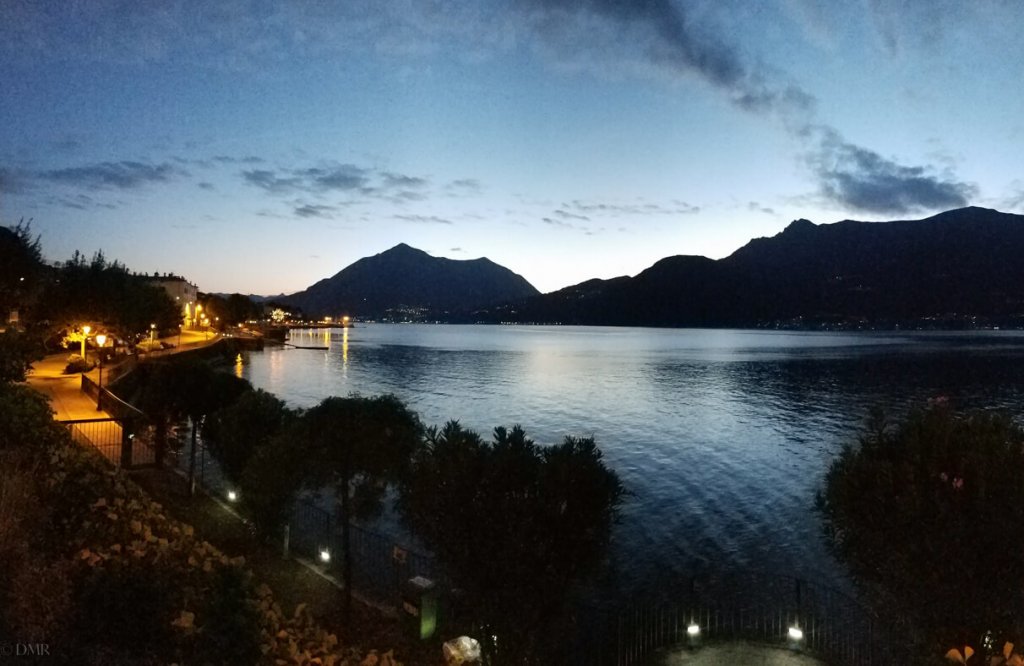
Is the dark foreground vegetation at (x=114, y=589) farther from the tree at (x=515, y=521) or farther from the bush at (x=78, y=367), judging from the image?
the bush at (x=78, y=367)

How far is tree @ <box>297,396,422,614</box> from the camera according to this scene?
12859 mm

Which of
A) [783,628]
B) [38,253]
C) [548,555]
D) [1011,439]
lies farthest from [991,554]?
[38,253]

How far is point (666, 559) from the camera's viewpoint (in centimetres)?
2192

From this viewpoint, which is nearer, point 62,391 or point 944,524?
point 944,524

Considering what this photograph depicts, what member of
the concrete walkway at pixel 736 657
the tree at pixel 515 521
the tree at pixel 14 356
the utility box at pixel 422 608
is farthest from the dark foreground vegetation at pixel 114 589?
the concrete walkway at pixel 736 657

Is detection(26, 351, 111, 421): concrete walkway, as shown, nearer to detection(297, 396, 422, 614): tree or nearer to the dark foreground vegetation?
detection(297, 396, 422, 614): tree

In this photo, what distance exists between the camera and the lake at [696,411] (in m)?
23.7

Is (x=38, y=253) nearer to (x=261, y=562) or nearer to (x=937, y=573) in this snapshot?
(x=261, y=562)

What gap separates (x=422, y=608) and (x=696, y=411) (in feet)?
165

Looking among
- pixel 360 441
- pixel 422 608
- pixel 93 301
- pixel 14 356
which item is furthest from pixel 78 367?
pixel 422 608

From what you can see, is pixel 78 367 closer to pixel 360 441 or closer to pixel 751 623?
pixel 360 441

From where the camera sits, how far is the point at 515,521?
29.7 ft

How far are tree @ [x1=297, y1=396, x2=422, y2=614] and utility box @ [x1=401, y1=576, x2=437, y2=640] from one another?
1562mm

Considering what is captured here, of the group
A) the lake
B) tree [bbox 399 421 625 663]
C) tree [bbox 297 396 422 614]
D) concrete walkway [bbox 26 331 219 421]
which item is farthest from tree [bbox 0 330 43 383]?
the lake
